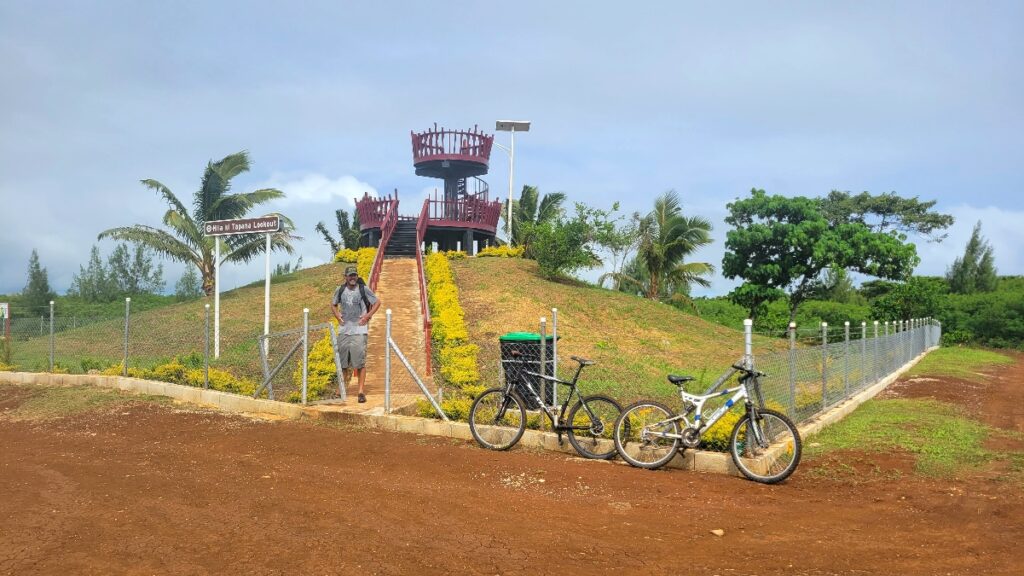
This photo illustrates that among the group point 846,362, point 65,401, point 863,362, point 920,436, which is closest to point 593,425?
point 920,436

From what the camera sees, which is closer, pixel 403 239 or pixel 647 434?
pixel 647 434

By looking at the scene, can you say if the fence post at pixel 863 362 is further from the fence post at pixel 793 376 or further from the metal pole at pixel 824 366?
the fence post at pixel 793 376

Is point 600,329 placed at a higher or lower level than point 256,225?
lower

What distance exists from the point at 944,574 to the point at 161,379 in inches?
499

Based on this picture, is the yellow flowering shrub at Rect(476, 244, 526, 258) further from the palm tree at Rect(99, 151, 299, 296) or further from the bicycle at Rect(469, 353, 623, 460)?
the bicycle at Rect(469, 353, 623, 460)

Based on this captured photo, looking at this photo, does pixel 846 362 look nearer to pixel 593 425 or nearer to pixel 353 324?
pixel 593 425

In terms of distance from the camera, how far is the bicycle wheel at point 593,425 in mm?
8305

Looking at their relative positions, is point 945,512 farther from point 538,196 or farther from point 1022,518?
point 538,196

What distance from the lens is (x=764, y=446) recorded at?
756 centimetres

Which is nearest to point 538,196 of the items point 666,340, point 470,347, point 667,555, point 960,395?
point 666,340

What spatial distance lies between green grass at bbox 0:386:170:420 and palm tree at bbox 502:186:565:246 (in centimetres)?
2555

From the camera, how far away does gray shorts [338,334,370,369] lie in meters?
11.4

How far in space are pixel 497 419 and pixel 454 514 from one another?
3.09 meters

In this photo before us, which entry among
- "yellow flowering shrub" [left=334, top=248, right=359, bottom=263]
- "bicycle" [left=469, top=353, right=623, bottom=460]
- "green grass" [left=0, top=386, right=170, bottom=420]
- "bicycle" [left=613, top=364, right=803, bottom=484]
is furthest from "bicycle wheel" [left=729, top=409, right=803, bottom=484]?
"yellow flowering shrub" [left=334, top=248, right=359, bottom=263]
